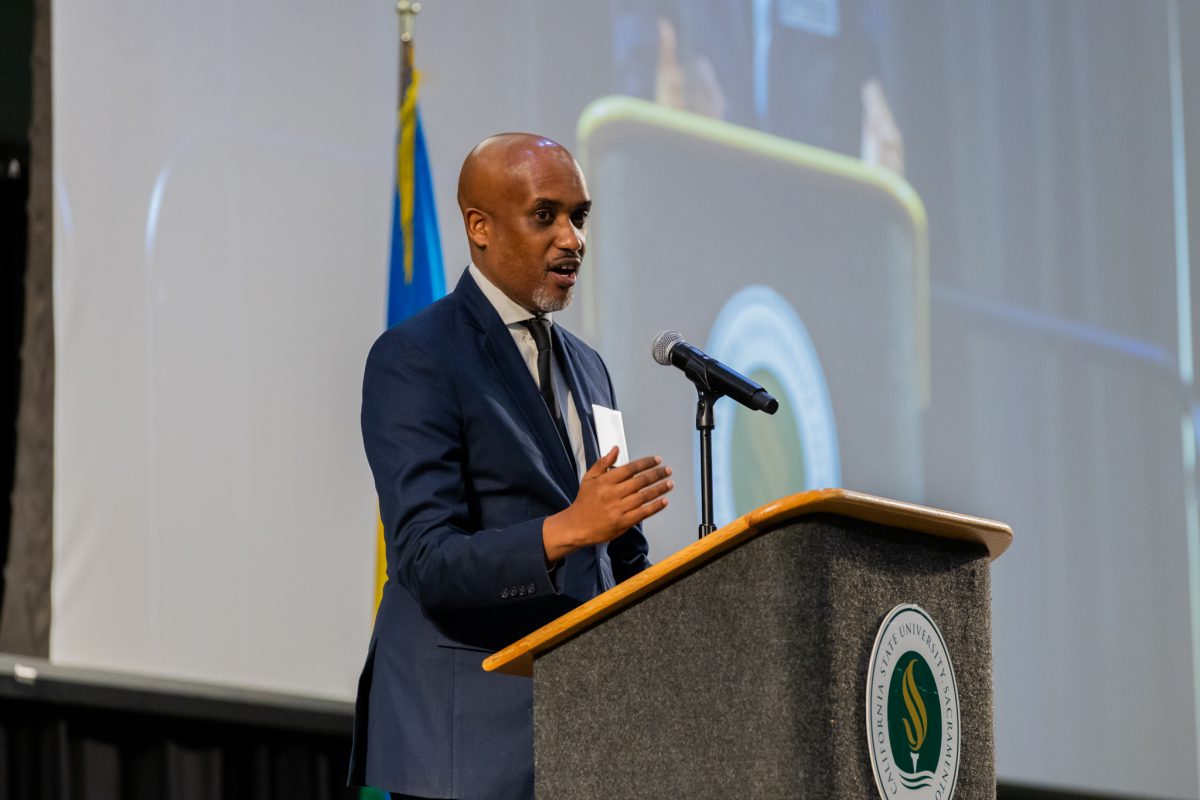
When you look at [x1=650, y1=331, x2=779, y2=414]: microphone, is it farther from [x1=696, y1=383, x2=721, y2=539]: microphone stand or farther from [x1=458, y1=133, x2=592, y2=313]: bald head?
[x1=458, y1=133, x2=592, y2=313]: bald head

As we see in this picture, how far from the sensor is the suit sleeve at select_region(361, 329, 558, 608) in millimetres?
1540

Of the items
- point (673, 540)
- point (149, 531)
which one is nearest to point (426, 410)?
point (149, 531)

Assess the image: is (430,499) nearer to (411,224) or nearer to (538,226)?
(538,226)

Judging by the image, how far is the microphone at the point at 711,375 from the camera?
160 centimetres

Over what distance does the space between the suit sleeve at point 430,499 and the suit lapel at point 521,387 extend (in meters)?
0.08

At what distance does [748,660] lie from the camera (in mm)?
1391

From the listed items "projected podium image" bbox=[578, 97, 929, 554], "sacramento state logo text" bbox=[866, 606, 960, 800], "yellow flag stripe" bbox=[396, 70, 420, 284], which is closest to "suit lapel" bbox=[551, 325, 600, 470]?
"sacramento state logo text" bbox=[866, 606, 960, 800]

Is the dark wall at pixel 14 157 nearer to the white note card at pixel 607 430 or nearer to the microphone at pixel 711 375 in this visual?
the white note card at pixel 607 430

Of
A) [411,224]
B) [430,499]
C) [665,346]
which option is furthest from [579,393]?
Answer: [411,224]

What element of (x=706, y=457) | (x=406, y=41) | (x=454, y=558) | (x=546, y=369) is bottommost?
(x=454, y=558)

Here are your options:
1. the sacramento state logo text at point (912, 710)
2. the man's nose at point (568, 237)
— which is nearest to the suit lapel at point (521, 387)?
the man's nose at point (568, 237)

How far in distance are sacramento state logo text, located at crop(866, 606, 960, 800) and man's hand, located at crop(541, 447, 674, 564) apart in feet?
0.82

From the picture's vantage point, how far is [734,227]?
13.4ft

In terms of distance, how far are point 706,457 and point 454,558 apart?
28 centimetres
